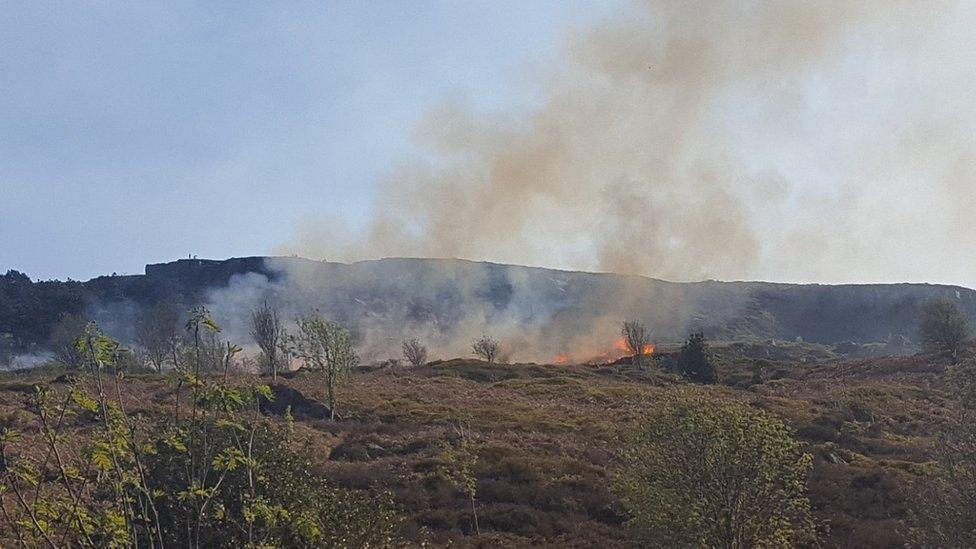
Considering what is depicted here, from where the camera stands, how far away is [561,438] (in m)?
48.0

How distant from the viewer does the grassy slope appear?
32281 millimetres

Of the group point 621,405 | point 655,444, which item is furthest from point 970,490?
point 621,405

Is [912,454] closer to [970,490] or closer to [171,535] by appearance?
[970,490]

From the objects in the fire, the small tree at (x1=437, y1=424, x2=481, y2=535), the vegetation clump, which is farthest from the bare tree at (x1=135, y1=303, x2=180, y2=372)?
the vegetation clump

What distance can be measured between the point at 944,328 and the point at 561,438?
212 feet

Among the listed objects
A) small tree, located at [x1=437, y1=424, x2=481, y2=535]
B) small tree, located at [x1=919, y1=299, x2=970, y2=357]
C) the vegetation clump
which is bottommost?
small tree, located at [x1=437, y1=424, x2=481, y2=535]

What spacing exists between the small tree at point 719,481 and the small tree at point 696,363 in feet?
210

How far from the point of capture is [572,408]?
61.8 m

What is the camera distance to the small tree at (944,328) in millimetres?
84256

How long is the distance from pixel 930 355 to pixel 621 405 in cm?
4971

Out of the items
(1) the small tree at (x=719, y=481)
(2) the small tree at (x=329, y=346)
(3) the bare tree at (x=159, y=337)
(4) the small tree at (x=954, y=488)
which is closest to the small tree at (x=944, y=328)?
(4) the small tree at (x=954, y=488)

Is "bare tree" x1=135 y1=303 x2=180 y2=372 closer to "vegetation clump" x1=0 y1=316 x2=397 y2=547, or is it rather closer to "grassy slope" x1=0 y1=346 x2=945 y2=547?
"grassy slope" x1=0 y1=346 x2=945 y2=547

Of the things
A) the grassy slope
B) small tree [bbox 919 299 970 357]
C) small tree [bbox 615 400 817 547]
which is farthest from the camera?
small tree [bbox 919 299 970 357]

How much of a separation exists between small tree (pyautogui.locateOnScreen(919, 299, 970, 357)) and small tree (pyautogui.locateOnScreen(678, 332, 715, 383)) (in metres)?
29.1
